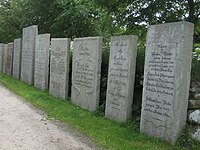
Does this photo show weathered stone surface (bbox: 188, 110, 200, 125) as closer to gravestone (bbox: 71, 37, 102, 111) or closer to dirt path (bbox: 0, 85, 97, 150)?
dirt path (bbox: 0, 85, 97, 150)

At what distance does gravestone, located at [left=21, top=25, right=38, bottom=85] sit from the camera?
48.4 ft

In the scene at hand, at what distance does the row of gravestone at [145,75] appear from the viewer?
622 cm

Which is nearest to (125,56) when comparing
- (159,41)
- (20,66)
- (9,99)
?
(159,41)

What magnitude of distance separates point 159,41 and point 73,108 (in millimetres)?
3541

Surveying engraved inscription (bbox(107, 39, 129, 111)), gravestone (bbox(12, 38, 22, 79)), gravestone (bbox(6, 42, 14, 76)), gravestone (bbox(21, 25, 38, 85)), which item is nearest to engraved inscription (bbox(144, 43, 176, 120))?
engraved inscription (bbox(107, 39, 129, 111))

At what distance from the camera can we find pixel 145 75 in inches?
277

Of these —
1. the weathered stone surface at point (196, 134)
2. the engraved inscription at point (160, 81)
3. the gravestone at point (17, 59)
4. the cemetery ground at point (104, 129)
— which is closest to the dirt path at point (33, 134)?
the cemetery ground at point (104, 129)

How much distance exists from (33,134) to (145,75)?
7.69 ft

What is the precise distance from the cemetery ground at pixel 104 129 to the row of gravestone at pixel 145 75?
175 mm

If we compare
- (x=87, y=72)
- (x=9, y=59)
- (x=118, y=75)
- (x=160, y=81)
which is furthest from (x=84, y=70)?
(x=9, y=59)

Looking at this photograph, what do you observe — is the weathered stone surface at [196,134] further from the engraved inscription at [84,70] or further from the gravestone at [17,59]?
the gravestone at [17,59]

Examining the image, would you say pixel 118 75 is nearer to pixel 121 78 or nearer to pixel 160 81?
pixel 121 78

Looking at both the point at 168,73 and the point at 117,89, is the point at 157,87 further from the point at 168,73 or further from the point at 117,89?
the point at 117,89

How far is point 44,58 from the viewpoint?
12984mm
